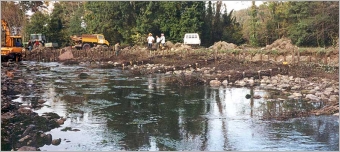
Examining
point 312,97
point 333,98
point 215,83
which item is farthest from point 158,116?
point 215,83

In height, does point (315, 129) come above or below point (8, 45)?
below

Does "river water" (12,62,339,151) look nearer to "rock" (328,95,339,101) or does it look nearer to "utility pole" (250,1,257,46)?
"rock" (328,95,339,101)

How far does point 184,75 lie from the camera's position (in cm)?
1638

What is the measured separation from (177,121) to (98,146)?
7.88ft

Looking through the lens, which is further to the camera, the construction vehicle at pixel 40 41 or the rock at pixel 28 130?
the construction vehicle at pixel 40 41

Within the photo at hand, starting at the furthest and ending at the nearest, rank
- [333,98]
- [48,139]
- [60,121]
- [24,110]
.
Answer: [333,98]
[24,110]
[60,121]
[48,139]

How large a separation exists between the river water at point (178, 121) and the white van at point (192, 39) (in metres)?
15.7

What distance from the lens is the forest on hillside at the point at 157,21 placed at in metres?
29.3

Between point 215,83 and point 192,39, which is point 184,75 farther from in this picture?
point 192,39

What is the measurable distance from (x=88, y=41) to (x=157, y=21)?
5.45 m

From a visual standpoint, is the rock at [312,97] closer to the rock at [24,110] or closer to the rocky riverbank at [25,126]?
the rocky riverbank at [25,126]

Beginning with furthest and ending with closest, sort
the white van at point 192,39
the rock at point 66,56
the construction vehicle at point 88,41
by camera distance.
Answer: the white van at point 192,39, the construction vehicle at point 88,41, the rock at point 66,56

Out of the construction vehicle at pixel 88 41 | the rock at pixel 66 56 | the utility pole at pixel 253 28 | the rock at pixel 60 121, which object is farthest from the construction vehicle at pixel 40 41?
the rock at pixel 60 121

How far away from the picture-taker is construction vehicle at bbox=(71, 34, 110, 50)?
29.3 meters
